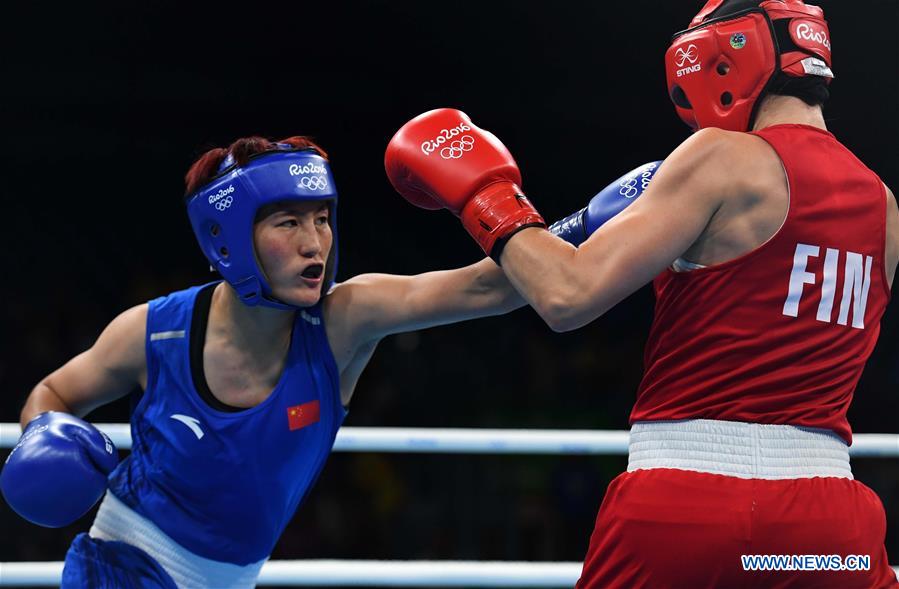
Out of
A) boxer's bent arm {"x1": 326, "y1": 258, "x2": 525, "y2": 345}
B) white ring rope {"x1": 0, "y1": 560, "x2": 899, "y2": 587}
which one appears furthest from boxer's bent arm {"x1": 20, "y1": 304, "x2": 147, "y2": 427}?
white ring rope {"x1": 0, "y1": 560, "x2": 899, "y2": 587}

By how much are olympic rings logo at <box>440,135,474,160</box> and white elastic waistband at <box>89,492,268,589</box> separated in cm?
109

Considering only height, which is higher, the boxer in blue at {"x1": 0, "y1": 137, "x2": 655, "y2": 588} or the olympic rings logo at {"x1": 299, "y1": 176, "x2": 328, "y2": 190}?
the olympic rings logo at {"x1": 299, "y1": 176, "x2": 328, "y2": 190}

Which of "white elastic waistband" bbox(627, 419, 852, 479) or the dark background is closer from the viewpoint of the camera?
"white elastic waistband" bbox(627, 419, 852, 479)

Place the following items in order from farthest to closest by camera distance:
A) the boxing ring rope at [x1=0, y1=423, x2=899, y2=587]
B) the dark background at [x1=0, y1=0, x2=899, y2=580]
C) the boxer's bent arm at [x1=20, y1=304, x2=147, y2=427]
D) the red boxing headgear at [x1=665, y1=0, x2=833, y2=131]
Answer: the dark background at [x1=0, y1=0, x2=899, y2=580] → the boxing ring rope at [x1=0, y1=423, x2=899, y2=587] → the boxer's bent arm at [x1=20, y1=304, x2=147, y2=427] → the red boxing headgear at [x1=665, y1=0, x2=833, y2=131]

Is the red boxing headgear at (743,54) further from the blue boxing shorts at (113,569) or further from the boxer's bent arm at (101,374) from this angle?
the blue boxing shorts at (113,569)

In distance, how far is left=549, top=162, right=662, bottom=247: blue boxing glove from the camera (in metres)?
2.08

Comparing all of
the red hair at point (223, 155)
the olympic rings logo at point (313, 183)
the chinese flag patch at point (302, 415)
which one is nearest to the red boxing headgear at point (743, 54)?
the olympic rings logo at point (313, 183)

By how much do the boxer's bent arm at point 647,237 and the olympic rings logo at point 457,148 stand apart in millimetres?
365

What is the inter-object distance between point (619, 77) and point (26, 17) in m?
3.91

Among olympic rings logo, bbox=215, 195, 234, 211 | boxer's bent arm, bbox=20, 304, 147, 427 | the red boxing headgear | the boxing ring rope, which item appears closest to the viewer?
the red boxing headgear

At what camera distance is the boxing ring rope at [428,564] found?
9.57 feet

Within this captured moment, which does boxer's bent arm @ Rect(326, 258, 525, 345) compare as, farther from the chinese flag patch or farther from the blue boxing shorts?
the blue boxing shorts

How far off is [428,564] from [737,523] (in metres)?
1.53

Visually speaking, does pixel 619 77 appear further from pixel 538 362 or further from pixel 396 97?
pixel 538 362
